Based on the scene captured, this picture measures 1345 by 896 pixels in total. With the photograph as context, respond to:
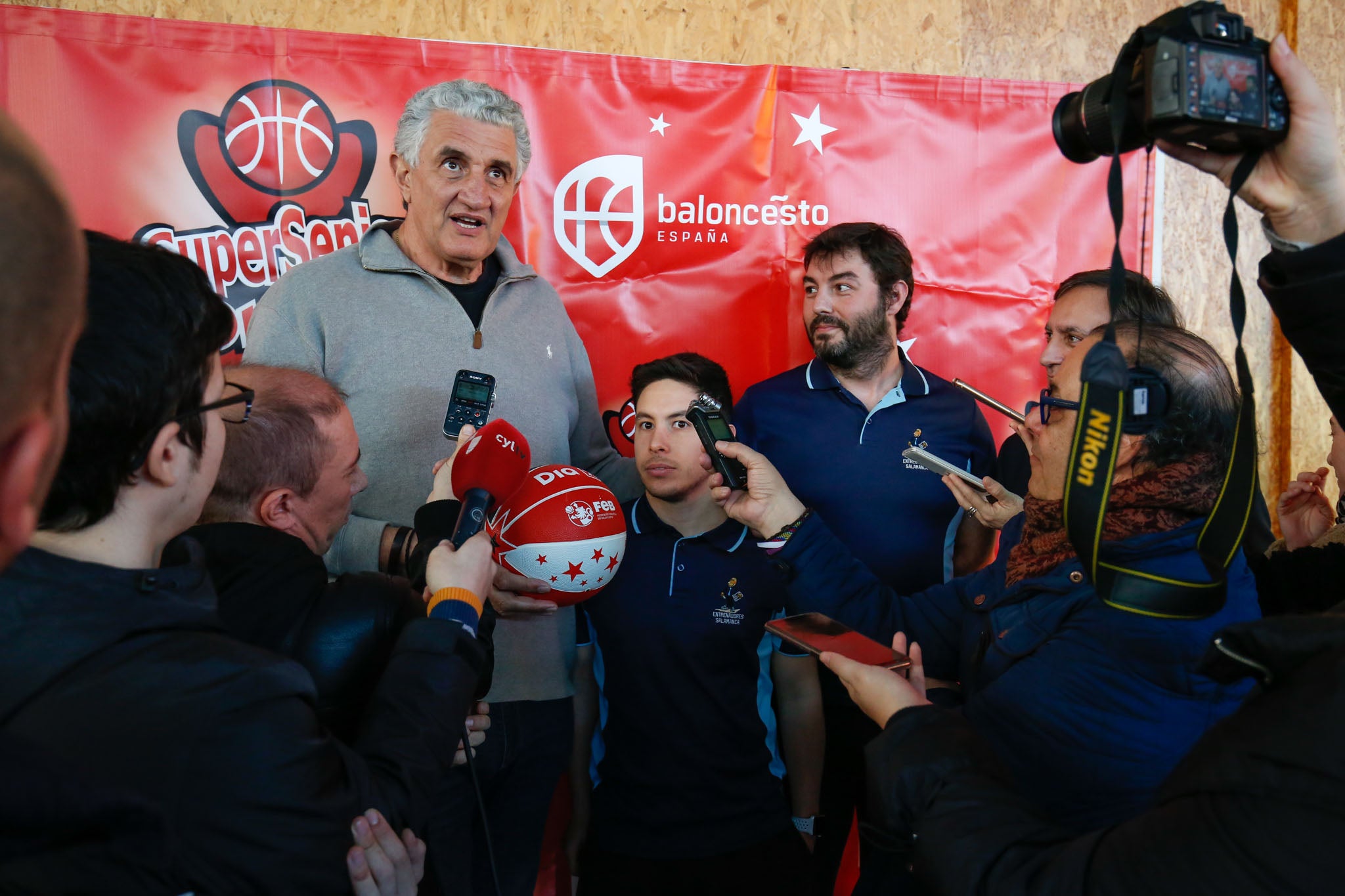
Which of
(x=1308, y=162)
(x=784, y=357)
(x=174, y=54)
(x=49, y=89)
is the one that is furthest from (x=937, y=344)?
(x=49, y=89)

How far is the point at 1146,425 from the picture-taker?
4.69 feet

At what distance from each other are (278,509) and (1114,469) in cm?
131

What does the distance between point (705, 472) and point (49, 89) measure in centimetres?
225

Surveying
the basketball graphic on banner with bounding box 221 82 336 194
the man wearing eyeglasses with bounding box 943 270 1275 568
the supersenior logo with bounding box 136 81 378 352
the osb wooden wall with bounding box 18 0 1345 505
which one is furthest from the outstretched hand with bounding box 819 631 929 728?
the osb wooden wall with bounding box 18 0 1345 505

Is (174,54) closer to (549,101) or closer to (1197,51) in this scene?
(549,101)

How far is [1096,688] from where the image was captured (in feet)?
4.46

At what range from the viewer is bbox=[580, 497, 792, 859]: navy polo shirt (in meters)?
2.42

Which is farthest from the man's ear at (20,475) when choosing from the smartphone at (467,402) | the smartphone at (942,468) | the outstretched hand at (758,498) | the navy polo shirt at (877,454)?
the navy polo shirt at (877,454)

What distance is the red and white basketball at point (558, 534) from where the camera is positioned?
Answer: 215cm

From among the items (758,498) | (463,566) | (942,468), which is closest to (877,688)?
(463,566)

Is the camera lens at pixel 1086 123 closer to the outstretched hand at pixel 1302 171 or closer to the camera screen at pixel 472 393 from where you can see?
the outstretched hand at pixel 1302 171

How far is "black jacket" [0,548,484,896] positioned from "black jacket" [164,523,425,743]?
0.18m

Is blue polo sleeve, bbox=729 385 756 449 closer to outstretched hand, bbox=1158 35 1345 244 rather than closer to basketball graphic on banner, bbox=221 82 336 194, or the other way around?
basketball graphic on banner, bbox=221 82 336 194

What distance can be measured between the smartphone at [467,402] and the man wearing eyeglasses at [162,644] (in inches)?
44.6
